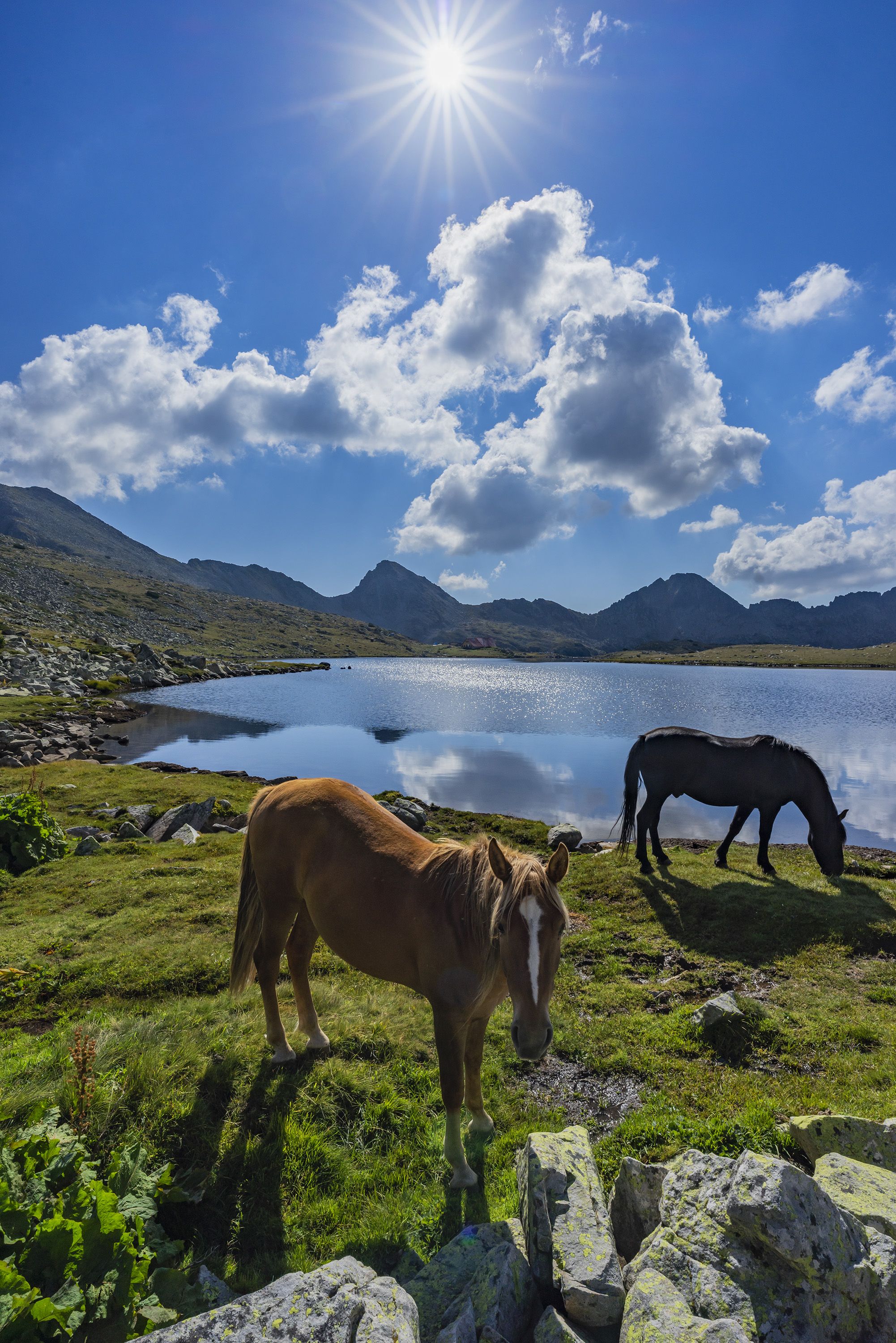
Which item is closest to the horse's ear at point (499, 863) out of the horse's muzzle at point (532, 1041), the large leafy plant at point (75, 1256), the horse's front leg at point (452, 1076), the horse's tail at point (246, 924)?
the horse's muzzle at point (532, 1041)

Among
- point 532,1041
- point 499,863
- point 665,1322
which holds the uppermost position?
point 499,863

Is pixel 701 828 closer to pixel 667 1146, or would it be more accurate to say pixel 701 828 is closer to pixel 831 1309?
pixel 667 1146

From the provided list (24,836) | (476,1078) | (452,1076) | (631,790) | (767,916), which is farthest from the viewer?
(631,790)

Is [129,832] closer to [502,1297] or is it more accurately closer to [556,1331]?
[502,1297]

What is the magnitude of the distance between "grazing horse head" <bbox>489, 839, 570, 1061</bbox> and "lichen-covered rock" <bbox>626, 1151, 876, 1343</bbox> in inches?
49.8

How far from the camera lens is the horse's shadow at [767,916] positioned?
9.51 metres

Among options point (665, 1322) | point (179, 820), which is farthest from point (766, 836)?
point (179, 820)

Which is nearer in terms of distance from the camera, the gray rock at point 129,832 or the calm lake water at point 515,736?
the gray rock at point 129,832

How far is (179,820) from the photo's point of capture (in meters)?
A: 16.6

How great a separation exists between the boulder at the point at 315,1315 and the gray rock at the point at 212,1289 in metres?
0.86

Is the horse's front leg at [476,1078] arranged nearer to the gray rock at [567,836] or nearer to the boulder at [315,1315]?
the boulder at [315,1315]

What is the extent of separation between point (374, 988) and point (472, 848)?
431 centimetres

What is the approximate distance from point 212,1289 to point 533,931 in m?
2.97

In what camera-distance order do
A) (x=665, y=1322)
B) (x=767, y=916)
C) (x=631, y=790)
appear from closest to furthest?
(x=665, y=1322), (x=767, y=916), (x=631, y=790)
